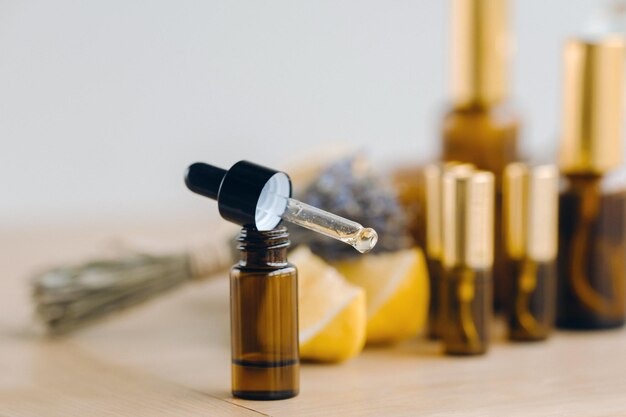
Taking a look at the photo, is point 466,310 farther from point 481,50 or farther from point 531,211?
point 481,50

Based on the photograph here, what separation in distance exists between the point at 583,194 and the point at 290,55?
885 millimetres

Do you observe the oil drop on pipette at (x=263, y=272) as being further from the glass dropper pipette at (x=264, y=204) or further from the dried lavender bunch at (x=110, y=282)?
the dried lavender bunch at (x=110, y=282)

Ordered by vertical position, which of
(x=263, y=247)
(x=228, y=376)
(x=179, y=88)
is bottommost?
(x=228, y=376)

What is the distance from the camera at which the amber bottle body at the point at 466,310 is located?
2.76ft

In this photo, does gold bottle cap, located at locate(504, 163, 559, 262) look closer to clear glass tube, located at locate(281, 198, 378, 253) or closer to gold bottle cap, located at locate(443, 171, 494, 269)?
gold bottle cap, located at locate(443, 171, 494, 269)

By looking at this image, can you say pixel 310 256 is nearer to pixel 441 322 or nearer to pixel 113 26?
pixel 441 322

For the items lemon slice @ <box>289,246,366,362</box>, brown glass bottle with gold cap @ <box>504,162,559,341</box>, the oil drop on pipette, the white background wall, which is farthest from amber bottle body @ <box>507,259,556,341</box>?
the white background wall

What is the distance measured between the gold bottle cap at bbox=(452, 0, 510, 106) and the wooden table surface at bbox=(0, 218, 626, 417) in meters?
0.22

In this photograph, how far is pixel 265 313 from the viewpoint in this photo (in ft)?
2.31

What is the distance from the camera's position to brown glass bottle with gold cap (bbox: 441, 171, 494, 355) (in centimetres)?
83

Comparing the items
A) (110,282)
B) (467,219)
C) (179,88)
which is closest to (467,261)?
(467,219)

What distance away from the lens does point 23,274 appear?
1.22 m

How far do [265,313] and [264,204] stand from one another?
70 mm

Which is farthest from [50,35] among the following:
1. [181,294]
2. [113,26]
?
[181,294]
